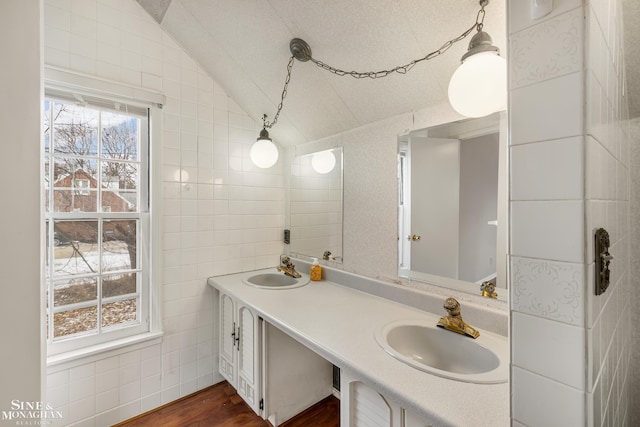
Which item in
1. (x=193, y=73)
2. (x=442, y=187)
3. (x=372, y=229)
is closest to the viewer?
(x=442, y=187)

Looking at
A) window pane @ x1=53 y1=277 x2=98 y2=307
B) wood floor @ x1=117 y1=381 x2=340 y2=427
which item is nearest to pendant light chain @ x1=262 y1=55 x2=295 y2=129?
window pane @ x1=53 y1=277 x2=98 y2=307

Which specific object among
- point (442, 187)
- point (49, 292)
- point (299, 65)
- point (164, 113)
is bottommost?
point (49, 292)

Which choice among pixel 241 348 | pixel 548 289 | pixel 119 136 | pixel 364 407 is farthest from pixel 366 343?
pixel 119 136

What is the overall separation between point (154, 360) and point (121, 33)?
80.5 inches

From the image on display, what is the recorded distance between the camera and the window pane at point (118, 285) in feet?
5.37

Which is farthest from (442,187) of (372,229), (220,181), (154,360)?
(154,360)

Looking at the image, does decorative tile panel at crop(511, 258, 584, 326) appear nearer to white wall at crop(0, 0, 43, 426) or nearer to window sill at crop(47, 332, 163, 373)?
white wall at crop(0, 0, 43, 426)

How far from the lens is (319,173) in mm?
2021

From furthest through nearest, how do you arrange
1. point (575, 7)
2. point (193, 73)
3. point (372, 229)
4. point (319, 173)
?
point (319, 173), point (193, 73), point (372, 229), point (575, 7)

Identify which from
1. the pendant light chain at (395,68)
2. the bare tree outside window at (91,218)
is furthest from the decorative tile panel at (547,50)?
the bare tree outside window at (91,218)

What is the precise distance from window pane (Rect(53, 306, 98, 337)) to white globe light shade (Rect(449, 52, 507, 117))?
7.15ft

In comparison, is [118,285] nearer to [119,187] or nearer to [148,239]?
[148,239]

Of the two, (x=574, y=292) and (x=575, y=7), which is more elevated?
(x=575, y=7)

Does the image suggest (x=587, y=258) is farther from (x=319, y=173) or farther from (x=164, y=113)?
(x=164, y=113)
